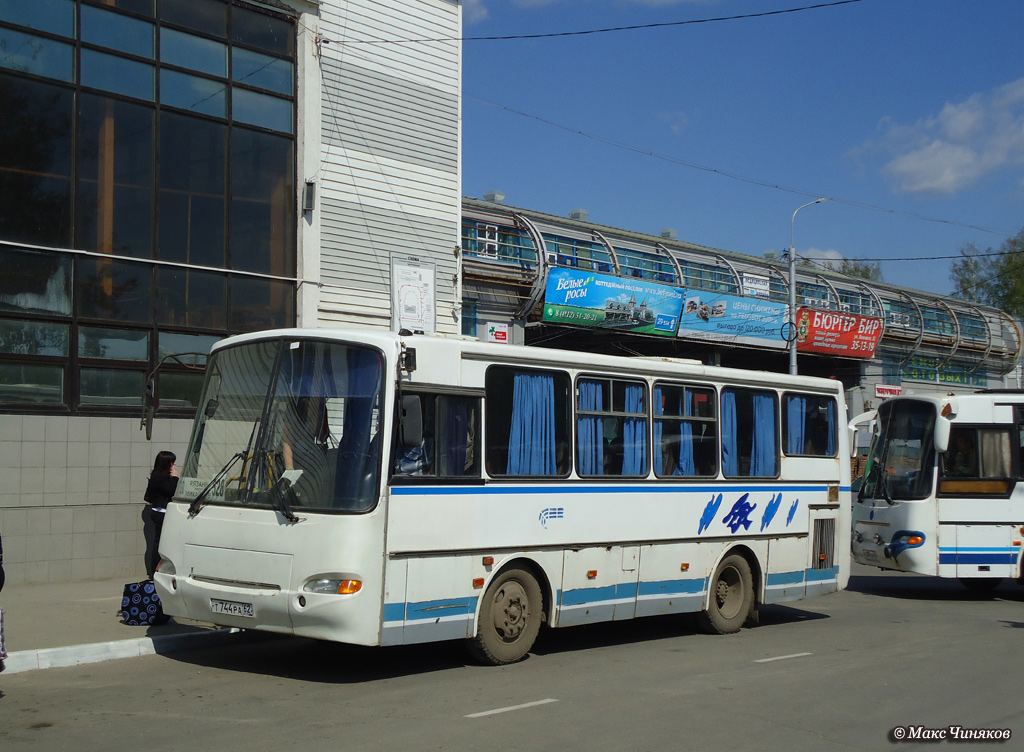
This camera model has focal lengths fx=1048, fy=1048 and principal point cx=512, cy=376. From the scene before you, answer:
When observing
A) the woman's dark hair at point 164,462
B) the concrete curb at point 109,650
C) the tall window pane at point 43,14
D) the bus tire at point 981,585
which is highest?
the tall window pane at point 43,14

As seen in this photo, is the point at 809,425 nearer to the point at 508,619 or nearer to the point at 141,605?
the point at 508,619

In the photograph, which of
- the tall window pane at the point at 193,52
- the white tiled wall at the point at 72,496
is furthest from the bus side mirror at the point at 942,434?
the tall window pane at the point at 193,52

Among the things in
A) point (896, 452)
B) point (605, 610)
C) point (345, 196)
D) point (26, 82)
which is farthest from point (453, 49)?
point (605, 610)

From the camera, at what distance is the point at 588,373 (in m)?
10.7

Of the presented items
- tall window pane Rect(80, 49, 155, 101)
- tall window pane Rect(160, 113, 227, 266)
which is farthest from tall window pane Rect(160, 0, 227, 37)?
tall window pane Rect(160, 113, 227, 266)

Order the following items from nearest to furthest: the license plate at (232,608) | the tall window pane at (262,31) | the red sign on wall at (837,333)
A: the license plate at (232,608)
the tall window pane at (262,31)
the red sign on wall at (837,333)

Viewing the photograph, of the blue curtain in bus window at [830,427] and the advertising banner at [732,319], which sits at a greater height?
the advertising banner at [732,319]

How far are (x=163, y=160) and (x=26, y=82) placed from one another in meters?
2.17

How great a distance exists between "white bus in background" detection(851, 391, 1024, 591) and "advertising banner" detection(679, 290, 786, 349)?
617 inches

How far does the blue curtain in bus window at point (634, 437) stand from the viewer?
11.0 meters

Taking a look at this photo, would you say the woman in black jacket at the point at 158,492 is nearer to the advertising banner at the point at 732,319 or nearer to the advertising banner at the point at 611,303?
the advertising banner at the point at 611,303

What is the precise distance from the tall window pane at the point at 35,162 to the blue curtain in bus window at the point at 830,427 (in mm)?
10656

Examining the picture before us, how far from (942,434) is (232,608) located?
1138 centimetres

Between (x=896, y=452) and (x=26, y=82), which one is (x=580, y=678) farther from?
(x=26, y=82)
